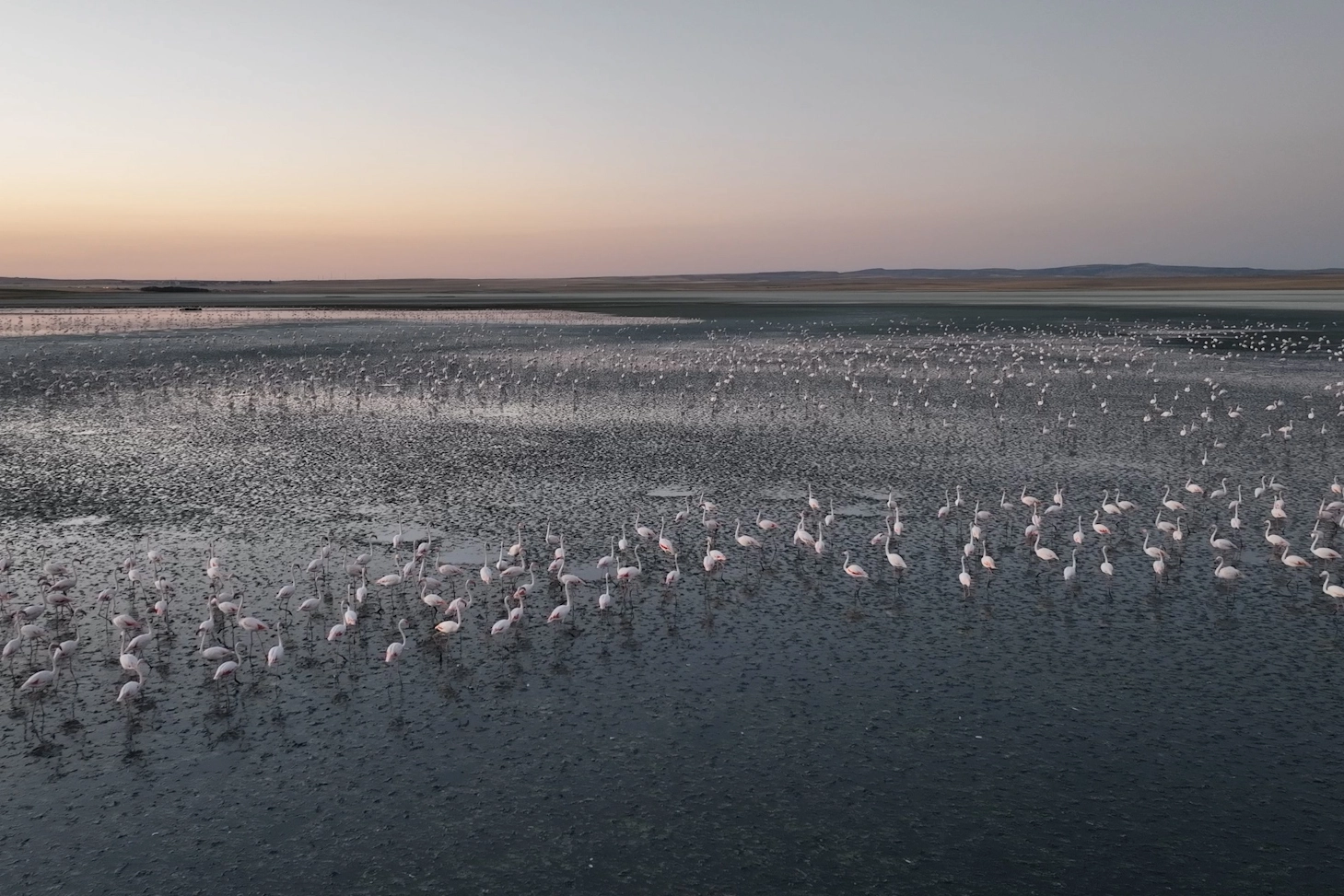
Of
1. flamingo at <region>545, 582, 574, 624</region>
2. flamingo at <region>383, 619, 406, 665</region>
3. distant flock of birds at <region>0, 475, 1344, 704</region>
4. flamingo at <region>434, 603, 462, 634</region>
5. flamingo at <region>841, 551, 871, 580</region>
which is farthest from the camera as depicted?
flamingo at <region>841, 551, 871, 580</region>

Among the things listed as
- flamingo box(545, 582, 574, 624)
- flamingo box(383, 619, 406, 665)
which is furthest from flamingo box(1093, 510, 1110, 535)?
flamingo box(383, 619, 406, 665)

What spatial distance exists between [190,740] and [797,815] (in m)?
8.54

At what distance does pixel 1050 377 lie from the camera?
166ft

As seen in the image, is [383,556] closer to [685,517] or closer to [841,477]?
[685,517]

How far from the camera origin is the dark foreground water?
11.0 m

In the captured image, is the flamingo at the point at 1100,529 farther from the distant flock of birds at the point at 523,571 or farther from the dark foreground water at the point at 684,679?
the dark foreground water at the point at 684,679

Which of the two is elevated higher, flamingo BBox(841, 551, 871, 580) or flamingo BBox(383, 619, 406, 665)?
flamingo BBox(841, 551, 871, 580)

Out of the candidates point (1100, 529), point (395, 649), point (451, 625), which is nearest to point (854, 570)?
point (1100, 529)

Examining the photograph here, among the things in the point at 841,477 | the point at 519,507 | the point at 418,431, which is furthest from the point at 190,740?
the point at 418,431

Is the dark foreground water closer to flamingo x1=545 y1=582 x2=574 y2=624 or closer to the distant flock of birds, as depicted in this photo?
the distant flock of birds

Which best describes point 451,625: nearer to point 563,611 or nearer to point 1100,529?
point 563,611

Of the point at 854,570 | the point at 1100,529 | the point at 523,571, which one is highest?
the point at 1100,529

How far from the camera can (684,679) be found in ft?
50.2

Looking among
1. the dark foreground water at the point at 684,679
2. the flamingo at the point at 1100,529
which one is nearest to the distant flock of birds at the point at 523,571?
the flamingo at the point at 1100,529
